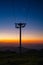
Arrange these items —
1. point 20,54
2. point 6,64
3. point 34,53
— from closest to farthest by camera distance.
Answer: point 6,64 < point 20,54 < point 34,53

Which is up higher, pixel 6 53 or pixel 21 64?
pixel 6 53

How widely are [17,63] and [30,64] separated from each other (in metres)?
1.46

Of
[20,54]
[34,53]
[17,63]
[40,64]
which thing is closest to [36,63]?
[40,64]

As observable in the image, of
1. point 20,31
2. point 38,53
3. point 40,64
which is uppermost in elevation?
point 20,31

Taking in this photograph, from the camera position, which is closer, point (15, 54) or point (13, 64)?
point (13, 64)

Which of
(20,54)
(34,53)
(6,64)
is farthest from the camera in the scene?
(34,53)

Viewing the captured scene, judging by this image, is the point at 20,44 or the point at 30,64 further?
the point at 20,44

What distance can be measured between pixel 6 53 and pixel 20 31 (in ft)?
13.3

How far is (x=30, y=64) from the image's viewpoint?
19.1 m

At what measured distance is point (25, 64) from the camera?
19125 millimetres

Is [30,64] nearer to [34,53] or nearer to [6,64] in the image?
[6,64]

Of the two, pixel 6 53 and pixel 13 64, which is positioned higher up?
pixel 6 53

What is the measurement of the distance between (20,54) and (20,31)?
9.96 ft

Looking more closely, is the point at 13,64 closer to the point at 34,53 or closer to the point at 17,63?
the point at 17,63
